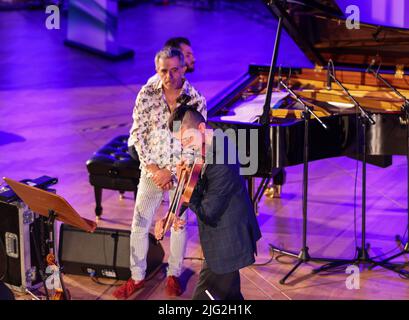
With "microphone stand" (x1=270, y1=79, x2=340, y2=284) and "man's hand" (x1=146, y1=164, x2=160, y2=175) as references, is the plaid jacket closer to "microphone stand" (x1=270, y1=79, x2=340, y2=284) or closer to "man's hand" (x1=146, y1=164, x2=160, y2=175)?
"man's hand" (x1=146, y1=164, x2=160, y2=175)

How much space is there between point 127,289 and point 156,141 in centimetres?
112

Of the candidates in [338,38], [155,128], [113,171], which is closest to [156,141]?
[155,128]

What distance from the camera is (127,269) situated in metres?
6.81

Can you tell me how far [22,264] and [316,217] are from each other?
9.16ft

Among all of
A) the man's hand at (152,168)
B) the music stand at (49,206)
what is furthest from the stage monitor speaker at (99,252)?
the music stand at (49,206)

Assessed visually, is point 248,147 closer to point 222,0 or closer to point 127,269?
point 127,269

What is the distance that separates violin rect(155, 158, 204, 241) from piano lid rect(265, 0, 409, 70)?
2593 millimetres

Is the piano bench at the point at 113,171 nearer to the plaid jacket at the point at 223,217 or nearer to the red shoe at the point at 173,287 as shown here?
the red shoe at the point at 173,287

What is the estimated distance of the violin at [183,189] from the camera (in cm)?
536

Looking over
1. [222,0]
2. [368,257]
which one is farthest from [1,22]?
[368,257]

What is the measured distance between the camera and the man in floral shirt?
6336 millimetres

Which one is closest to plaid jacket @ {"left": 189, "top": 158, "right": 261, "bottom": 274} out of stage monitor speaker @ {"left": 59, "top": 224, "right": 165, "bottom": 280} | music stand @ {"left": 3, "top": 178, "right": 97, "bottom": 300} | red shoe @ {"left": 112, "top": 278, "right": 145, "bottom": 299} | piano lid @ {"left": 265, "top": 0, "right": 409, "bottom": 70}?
music stand @ {"left": 3, "top": 178, "right": 97, "bottom": 300}

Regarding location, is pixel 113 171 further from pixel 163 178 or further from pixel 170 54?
pixel 170 54
